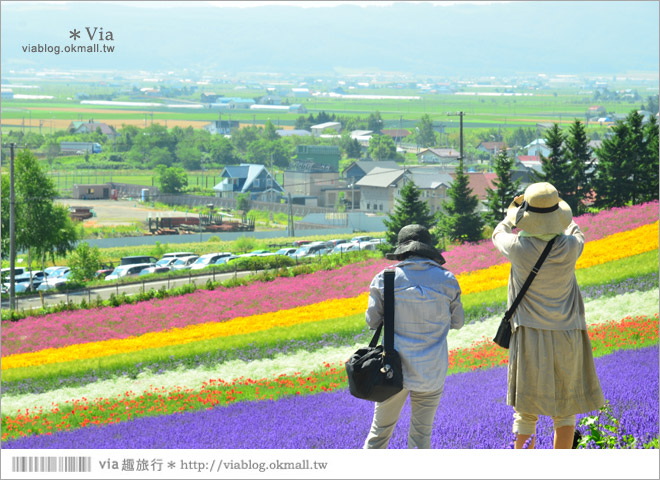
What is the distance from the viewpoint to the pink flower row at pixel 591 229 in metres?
10.9

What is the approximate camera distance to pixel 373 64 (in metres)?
11.4

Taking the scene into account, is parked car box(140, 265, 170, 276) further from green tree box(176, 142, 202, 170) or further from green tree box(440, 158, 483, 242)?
green tree box(440, 158, 483, 242)

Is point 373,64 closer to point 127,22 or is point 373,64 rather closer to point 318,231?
point 318,231

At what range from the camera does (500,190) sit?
11.9m

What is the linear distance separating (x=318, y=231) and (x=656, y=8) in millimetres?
5971

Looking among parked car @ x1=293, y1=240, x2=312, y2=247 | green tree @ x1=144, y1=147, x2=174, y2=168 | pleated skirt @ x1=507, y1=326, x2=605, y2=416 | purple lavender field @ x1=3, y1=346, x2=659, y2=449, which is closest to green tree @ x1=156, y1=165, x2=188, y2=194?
green tree @ x1=144, y1=147, x2=174, y2=168

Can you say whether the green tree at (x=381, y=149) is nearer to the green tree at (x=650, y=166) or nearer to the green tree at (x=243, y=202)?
the green tree at (x=243, y=202)

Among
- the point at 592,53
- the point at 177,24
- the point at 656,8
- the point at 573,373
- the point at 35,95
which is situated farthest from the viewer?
the point at 35,95

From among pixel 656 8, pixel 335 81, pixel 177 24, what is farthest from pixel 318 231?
pixel 656 8

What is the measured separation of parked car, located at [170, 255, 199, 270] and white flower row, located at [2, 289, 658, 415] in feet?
8.49

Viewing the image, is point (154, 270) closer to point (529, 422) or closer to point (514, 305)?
point (529, 422)

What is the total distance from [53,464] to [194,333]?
586cm

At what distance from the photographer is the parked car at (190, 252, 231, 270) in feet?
38.3

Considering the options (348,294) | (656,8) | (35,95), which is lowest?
(348,294)
